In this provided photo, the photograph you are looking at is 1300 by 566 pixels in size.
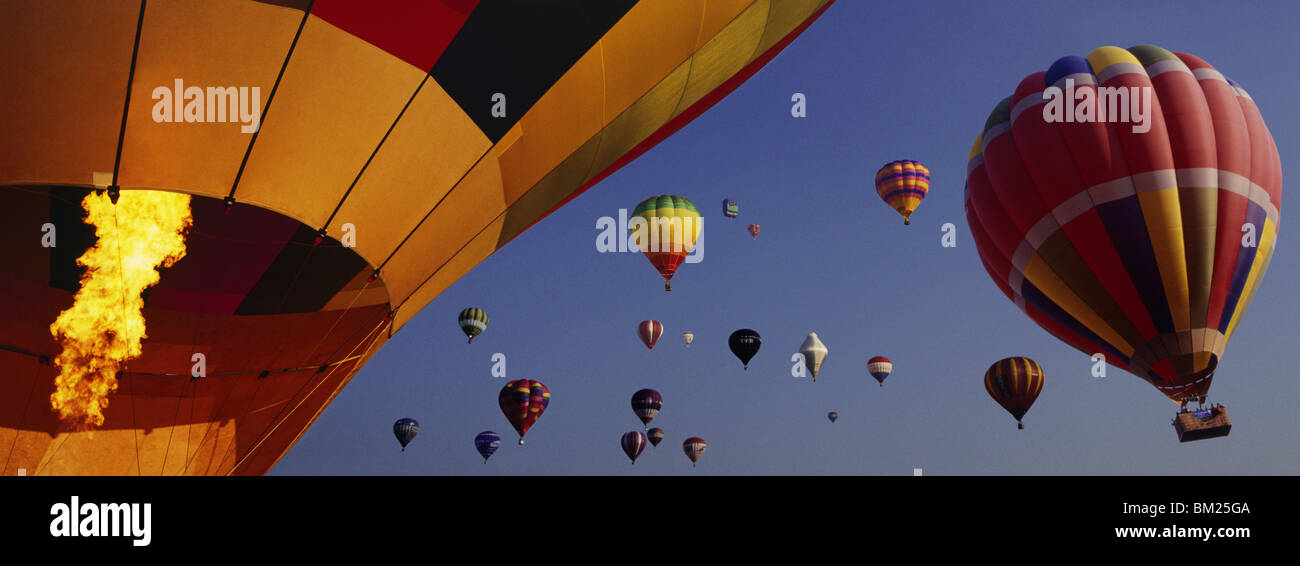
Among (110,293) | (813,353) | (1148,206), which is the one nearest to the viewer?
(110,293)

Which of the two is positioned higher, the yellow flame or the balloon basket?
the yellow flame

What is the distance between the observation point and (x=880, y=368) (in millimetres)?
34656

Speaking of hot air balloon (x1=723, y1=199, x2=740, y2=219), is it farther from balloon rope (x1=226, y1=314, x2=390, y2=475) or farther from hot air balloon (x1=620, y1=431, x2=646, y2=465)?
balloon rope (x1=226, y1=314, x2=390, y2=475)

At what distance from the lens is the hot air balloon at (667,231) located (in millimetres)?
23828

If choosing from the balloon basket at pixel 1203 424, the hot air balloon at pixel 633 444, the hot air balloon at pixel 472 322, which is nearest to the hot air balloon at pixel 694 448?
the hot air balloon at pixel 633 444

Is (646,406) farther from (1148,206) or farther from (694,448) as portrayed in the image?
(1148,206)

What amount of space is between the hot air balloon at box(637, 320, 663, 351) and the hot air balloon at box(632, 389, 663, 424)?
6.74 ft

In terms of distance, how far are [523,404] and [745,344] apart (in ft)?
28.3

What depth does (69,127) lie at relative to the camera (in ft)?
16.5

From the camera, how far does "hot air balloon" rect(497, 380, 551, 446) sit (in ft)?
90.1

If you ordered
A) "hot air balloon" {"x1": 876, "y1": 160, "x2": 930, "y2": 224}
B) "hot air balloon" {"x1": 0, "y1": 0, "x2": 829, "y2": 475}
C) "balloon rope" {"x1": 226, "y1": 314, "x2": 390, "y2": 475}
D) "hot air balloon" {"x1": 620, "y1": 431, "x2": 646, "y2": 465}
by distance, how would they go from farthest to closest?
1. "hot air balloon" {"x1": 620, "y1": 431, "x2": 646, "y2": 465}
2. "hot air balloon" {"x1": 876, "y1": 160, "x2": 930, "y2": 224}
3. "balloon rope" {"x1": 226, "y1": 314, "x2": 390, "y2": 475}
4. "hot air balloon" {"x1": 0, "y1": 0, "x2": 829, "y2": 475}

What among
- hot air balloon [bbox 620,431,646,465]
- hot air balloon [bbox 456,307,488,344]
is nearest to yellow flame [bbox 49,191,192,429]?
hot air balloon [bbox 456,307,488,344]

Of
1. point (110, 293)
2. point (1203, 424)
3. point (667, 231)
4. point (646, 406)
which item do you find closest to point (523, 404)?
point (646, 406)
